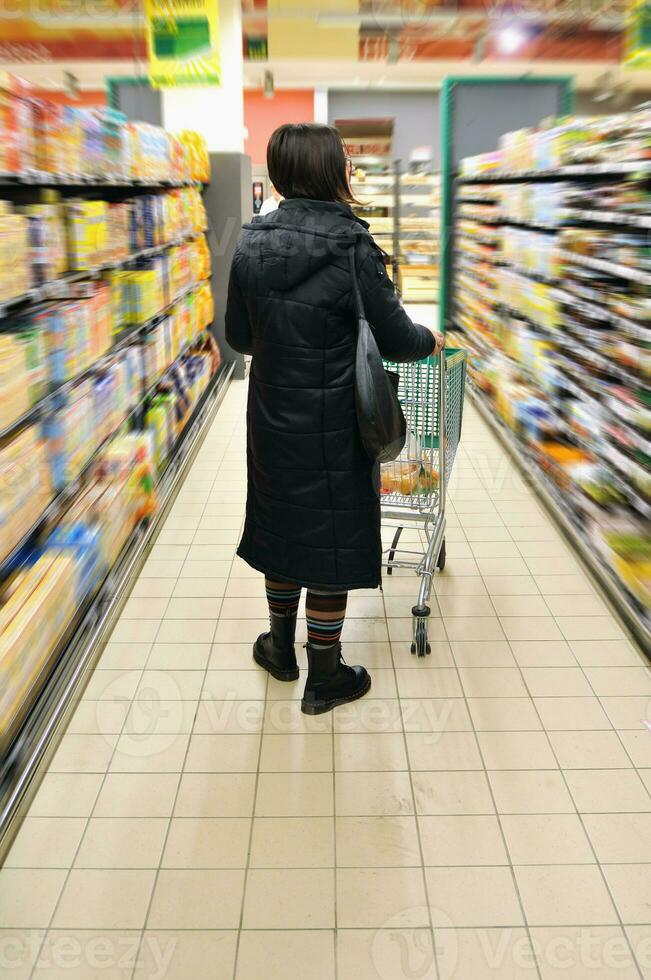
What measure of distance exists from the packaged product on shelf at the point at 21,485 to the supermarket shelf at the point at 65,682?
1.75 ft

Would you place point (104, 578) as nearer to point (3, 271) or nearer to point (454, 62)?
point (3, 271)

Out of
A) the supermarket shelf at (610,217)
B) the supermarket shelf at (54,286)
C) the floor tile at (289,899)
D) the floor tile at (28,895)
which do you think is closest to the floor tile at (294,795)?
the floor tile at (289,899)

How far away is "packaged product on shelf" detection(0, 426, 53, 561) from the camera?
99.0 inches

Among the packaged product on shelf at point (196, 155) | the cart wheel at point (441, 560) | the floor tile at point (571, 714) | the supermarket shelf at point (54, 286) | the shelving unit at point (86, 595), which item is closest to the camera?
the shelving unit at point (86, 595)

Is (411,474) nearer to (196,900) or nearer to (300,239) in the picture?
(300,239)

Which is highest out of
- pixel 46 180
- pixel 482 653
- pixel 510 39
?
pixel 510 39

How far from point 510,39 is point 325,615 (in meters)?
11.7

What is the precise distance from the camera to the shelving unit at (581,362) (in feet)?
11.2

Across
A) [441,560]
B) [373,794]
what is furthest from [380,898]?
[441,560]

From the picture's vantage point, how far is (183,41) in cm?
595

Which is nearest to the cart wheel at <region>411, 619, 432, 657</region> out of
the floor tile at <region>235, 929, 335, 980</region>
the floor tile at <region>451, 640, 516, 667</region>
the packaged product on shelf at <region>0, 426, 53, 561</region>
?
the floor tile at <region>451, 640, 516, 667</region>

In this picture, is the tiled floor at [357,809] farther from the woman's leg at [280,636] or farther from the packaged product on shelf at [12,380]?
the packaged product on shelf at [12,380]

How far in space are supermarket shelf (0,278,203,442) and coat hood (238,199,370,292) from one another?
0.91m

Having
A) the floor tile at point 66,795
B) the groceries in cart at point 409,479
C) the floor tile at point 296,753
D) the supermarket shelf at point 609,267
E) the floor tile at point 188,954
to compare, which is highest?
the supermarket shelf at point 609,267
